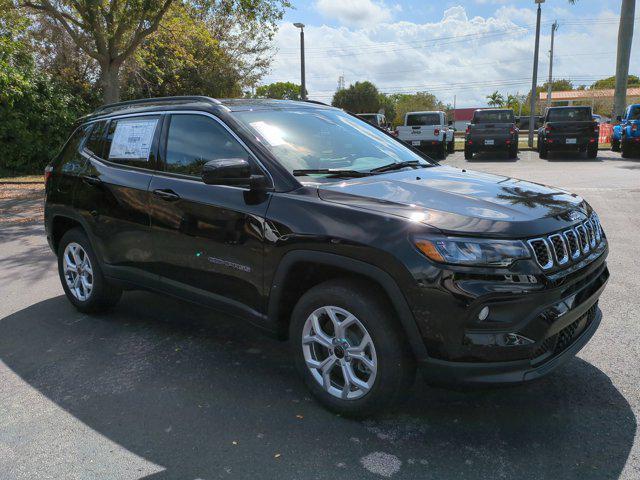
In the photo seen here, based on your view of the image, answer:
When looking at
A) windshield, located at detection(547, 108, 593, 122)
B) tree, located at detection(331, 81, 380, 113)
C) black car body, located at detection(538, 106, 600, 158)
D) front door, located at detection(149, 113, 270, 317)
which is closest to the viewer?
front door, located at detection(149, 113, 270, 317)

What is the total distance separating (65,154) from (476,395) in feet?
13.1

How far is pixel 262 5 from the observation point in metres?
14.7

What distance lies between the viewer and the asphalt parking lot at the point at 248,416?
263 centimetres

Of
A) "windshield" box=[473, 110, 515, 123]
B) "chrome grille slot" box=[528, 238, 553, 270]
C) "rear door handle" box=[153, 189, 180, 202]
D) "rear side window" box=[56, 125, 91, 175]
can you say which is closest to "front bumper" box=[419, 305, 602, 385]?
"chrome grille slot" box=[528, 238, 553, 270]

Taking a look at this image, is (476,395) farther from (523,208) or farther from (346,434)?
(523,208)

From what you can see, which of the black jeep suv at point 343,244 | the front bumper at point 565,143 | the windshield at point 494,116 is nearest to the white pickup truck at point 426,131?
the windshield at point 494,116

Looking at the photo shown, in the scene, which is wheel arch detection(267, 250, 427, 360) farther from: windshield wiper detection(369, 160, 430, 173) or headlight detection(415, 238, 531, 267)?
windshield wiper detection(369, 160, 430, 173)

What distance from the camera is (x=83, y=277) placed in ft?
15.5

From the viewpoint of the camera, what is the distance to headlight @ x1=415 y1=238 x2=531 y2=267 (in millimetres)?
2541

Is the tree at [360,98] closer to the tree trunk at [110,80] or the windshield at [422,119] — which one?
the windshield at [422,119]

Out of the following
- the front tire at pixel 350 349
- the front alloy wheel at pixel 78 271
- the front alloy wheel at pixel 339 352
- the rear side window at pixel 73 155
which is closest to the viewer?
the front tire at pixel 350 349

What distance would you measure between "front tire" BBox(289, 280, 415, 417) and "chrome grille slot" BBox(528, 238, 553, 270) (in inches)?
29.1

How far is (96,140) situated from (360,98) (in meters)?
69.2

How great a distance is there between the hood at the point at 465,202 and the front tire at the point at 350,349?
18.4 inches
